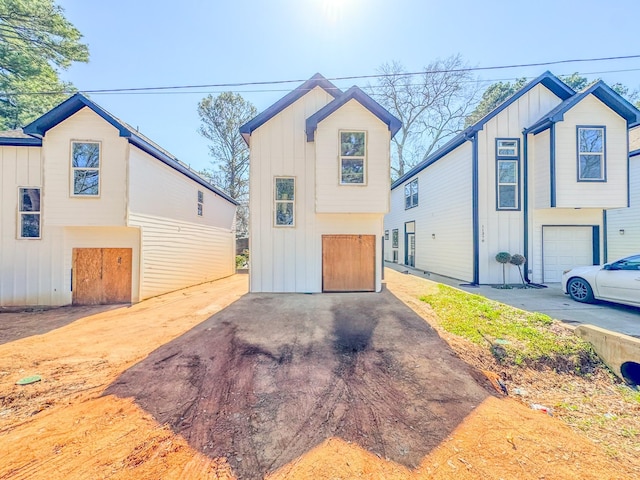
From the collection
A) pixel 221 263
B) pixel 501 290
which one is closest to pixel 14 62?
pixel 221 263

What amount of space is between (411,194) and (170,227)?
13.3 m

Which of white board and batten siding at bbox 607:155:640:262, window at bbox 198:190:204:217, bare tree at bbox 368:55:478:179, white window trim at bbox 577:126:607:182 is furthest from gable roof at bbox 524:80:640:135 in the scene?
bare tree at bbox 368:55:478:179

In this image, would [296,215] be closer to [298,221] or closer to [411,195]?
[298,221]

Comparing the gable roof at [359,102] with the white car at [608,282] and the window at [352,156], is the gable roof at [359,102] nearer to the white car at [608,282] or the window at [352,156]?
the window at [352,156]

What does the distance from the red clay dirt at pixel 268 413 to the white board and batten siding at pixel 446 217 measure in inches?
258

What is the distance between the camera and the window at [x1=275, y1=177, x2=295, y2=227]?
897 centimetres

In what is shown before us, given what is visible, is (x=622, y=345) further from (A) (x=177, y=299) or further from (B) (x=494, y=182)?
(A) (x=177, y=299)

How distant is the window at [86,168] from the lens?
8047 mm

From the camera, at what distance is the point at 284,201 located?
8969mm

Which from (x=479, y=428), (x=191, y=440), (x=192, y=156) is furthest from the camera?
(x=192, y=156)

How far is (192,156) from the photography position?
2281 cm

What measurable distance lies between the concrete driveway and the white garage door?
96 centimetres

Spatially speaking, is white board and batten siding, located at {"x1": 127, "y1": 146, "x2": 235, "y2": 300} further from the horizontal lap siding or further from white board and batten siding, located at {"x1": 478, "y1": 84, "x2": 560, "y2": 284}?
white board and batten siding, located at {"x1": 478, "y1": 84, "x2": 560, "y2": 284}

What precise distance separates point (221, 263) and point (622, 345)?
15157mm
